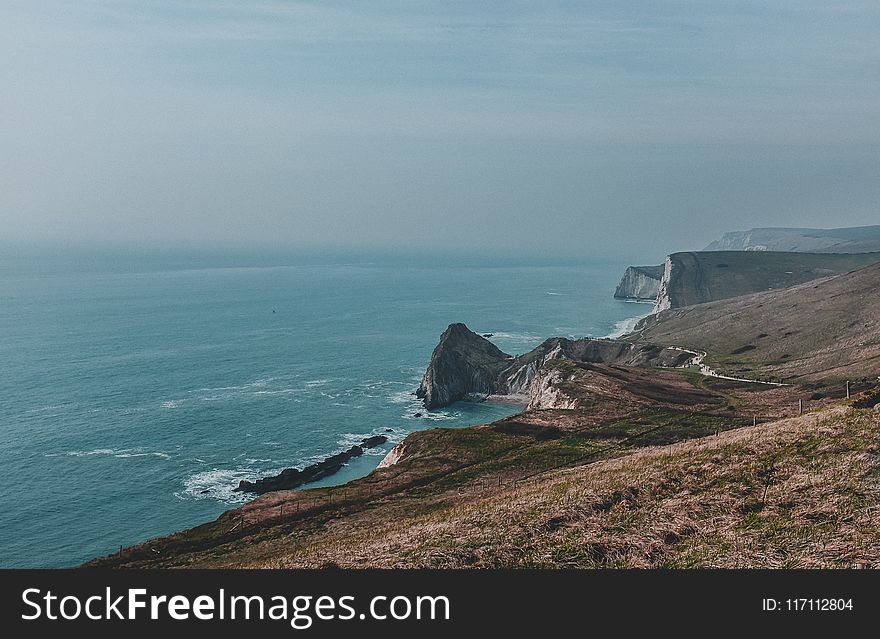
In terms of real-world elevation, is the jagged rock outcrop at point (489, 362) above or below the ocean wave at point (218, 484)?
above

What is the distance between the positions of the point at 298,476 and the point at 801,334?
417ft

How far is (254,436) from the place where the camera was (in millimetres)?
107062

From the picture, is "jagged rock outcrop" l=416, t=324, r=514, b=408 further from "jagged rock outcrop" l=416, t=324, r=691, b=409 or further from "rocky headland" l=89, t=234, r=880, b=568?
"rocky headland" l=89, t=234, r=880, b=568

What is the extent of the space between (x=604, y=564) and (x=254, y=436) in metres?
96.1

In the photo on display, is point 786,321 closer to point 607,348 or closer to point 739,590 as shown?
point 607,348

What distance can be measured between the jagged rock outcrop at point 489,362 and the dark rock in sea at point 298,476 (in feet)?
128

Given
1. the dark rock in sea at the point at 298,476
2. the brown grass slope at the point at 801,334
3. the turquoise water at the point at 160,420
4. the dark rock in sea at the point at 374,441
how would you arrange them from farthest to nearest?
the brown grass slope at the point at 801,334 < the dark rock in sea at the point at 374,441 < the dark rock in sea at the point at 298,476 < the turquoise water at the point at 160,420

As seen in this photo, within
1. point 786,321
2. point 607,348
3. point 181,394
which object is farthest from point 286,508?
point 786,321

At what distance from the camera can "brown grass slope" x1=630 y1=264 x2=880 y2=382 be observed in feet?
384

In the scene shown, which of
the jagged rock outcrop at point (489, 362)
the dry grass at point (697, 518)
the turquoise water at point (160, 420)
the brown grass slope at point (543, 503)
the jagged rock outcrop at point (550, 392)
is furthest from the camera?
the jagged rock outcrop at point (489, 362)

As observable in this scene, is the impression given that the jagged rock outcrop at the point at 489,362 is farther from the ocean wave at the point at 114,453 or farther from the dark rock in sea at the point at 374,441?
the ocean wave at the point at 114,453

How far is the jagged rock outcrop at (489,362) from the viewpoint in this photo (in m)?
140

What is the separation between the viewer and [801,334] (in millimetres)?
146750

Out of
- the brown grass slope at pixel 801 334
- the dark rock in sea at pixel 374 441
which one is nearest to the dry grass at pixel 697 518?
the dark rock in sea at pixel 374 441
